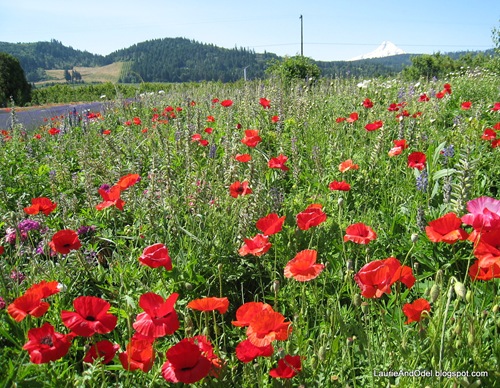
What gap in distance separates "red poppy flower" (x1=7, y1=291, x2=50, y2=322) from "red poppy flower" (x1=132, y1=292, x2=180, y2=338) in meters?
0.31

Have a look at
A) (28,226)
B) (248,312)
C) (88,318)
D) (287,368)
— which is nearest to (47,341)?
(88,318)

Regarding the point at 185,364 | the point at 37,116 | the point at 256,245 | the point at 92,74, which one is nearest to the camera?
the point at 185,364

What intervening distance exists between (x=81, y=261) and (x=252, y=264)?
90cm

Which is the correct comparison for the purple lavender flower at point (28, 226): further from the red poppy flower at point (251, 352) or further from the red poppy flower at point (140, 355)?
the red poppy flower at point (251, 352)

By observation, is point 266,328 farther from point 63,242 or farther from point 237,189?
point 237,189

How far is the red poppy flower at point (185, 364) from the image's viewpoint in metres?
1.11

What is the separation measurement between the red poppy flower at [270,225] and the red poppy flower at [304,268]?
0.85 ft

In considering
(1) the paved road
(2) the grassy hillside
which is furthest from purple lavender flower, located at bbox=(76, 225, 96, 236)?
(2) the grassy hillside

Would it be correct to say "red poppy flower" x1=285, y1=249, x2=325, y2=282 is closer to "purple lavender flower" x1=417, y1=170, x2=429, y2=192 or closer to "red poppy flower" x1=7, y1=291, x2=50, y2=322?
"red poppy flower" x1=7, y1=291, x2=50, y2=322

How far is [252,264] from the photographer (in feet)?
7.69

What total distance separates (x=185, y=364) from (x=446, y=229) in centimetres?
99

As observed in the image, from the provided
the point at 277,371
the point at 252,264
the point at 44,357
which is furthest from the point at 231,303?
the point at 44,357

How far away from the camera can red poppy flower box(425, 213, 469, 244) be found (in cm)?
144

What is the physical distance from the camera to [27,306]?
128 cm
